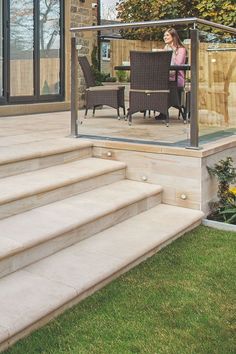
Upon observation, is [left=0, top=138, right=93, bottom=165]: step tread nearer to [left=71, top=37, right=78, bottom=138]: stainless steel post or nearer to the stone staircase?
the stone staircase

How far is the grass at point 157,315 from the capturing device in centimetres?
236

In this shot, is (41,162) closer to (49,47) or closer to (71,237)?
(71,237)

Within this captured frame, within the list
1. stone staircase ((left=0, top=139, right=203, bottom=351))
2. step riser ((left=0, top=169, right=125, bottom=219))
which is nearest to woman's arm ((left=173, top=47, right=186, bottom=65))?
stone staircase ((left=0, top=139, right=203, bottom=351))

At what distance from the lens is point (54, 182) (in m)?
3.85

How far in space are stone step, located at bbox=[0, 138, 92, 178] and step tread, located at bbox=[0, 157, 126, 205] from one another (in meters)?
0.05

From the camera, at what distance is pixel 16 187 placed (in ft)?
11.9

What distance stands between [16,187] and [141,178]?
1378mm

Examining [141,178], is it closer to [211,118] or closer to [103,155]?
[103,155]

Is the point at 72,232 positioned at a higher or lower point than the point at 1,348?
higher

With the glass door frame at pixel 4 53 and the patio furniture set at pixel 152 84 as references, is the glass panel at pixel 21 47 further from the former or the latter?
the patio furniture set at pixel 152 84

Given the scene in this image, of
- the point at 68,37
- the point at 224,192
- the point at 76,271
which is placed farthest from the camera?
the point at 68,37

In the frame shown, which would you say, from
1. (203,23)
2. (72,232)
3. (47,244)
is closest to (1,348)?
(47,244)

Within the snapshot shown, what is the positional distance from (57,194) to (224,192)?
5.44 ft

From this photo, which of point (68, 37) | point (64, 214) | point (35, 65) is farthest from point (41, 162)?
point (68, 37)
